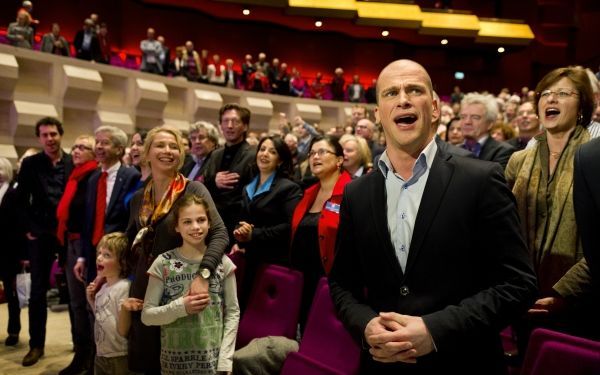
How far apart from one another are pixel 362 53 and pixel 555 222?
14526 millimetres

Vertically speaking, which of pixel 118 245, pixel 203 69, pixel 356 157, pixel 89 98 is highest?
pixel 203 69

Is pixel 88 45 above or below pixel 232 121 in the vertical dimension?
above

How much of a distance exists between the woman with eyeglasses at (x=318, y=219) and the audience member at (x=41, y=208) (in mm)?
1584

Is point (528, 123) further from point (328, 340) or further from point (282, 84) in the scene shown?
point (282, 84)

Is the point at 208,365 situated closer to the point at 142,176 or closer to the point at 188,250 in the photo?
the point at 188,250

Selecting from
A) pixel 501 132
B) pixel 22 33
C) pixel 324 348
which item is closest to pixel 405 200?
pixel 324 348

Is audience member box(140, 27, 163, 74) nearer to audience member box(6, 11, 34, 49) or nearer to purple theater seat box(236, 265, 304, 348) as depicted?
audience member box(6, 11, 34, 49)

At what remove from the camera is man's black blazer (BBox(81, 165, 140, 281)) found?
279cm

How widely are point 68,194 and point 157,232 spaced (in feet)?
3.98

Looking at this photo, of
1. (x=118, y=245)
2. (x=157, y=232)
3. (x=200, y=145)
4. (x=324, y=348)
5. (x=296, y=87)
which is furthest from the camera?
(x=296, y=87)

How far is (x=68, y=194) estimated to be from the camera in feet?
9.82

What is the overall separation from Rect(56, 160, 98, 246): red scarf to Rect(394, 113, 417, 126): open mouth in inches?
94.2

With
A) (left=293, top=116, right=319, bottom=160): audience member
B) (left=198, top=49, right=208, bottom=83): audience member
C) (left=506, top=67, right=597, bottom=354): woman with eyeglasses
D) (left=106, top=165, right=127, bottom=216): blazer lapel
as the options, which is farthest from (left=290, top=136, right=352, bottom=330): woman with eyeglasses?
(left=198, top=49, right=208, bottom=83): audience member

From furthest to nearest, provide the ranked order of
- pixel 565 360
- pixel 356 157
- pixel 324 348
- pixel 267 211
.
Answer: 1. pixel 356 157
2. pixel 267 211
3. pixel 324 348
4. pixel 565 360
